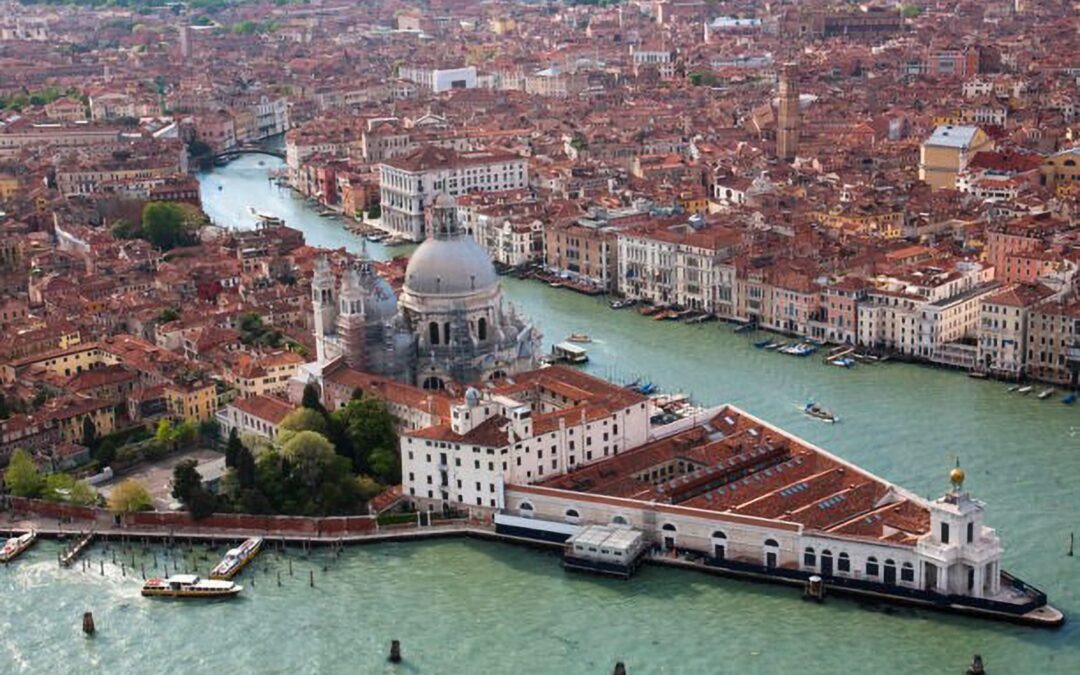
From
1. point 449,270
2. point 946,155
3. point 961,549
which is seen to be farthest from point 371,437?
point 946,155

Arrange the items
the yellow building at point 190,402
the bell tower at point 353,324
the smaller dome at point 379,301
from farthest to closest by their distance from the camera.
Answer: the smaller dome at point 379,301
the bell tower at point 353,324
the yellow building at point 190,402

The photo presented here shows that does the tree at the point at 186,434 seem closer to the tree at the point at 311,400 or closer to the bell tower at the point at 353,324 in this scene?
the tree at the point at 311,400

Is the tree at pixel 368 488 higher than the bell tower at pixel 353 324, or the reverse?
the bell tower at pixel 353 324

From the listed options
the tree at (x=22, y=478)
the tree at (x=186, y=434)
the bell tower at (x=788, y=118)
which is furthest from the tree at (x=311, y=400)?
the bell tower at (x=788, y=118)

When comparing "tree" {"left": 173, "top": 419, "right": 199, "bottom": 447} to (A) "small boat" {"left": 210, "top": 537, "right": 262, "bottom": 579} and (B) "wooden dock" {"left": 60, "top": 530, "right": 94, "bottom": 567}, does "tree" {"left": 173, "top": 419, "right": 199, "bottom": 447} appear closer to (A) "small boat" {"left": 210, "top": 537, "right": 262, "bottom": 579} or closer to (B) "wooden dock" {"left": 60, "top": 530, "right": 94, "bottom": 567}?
(B) "wooden dock" {"left": 60, "top": 530, "right": 94, "bottom": 567}

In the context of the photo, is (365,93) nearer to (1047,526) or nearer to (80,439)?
(80,439)

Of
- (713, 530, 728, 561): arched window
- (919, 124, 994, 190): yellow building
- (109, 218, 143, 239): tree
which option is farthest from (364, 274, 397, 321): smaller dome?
(919, 124, 994, 190): yellow building
